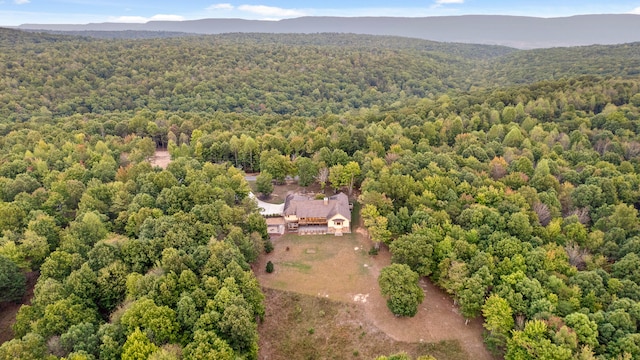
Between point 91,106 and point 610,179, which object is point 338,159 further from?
point 91,106

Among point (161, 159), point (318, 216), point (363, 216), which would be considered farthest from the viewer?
point (161, 159)

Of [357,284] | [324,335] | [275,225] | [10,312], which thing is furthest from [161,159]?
[324,335]

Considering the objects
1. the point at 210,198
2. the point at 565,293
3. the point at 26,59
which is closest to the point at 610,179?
the point at 565,293

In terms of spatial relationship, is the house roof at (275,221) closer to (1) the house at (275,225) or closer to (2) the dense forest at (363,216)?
(1) the house at (275,225)

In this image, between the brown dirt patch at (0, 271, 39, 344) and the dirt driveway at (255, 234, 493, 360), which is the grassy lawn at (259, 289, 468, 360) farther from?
the brown dirt patch at (0, 271, 39, 344)

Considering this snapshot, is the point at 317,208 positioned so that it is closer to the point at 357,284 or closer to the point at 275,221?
the point at 275,221

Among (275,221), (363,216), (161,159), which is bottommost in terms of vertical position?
(275,221)

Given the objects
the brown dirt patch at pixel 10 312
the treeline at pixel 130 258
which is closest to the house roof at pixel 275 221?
the treeline at pixel 130 258
